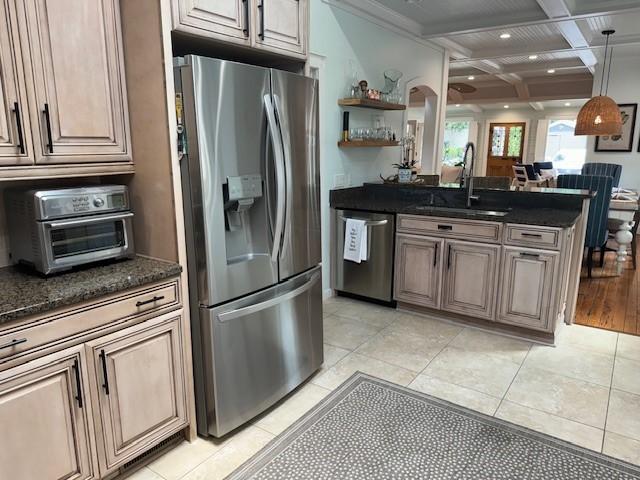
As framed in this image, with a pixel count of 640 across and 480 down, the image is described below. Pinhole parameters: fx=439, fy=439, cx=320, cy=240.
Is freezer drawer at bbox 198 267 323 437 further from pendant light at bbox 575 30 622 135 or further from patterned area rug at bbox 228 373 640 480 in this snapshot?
pendant light at bbox 575 30 622 135

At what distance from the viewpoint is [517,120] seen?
12938 millimetres

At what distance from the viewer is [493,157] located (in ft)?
44.1

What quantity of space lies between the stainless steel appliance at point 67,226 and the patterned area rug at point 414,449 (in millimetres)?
1188

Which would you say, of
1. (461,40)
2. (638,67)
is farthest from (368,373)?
(638,67)

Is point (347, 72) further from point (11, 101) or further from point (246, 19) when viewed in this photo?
point (11, 101)

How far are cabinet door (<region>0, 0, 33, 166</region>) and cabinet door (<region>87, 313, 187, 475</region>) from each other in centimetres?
77

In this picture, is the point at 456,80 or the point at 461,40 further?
the point at 456,80

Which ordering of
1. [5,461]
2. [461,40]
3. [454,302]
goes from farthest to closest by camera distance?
[461,40], [454,302], [5,461]

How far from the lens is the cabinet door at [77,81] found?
1.66m

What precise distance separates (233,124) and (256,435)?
1548 mm

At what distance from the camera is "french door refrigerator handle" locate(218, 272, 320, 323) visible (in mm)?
2084

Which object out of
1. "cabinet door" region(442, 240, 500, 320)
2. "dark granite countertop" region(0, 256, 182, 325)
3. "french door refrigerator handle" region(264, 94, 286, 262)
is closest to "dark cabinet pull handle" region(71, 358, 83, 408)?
"dark granite countertop" region(0, 256, 182, 325)

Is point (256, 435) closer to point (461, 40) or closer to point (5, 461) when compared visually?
point (5, 461)

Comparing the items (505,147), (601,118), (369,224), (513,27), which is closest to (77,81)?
(369,224)
